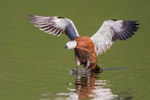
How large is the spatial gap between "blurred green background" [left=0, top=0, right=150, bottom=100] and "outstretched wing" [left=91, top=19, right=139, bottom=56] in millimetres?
456

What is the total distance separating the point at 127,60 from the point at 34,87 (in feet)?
15.2

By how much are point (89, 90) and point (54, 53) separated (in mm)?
4917

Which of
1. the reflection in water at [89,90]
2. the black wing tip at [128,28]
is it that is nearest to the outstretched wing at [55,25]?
the reflection in water at [89,90]

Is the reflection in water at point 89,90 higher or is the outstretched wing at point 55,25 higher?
the outstretched wing at point 55,25

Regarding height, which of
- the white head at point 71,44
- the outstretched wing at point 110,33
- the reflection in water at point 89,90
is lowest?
the reflection in water at point 89,90

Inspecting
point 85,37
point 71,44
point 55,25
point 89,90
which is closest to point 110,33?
point 85,37

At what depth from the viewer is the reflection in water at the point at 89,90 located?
14859 millimetres

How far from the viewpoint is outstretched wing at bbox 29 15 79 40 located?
61.0 ft

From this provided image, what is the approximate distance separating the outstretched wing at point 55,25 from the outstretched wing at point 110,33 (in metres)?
0.62

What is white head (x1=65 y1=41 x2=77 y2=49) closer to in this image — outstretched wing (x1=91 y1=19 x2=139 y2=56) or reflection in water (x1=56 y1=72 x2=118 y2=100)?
reflection in water (x1=56 y1=72 x2=118 y2=100)

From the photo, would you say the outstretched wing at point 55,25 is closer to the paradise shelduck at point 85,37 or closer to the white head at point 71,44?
the paradise shelduck at point 85,37

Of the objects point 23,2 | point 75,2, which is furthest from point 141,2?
point 23,2

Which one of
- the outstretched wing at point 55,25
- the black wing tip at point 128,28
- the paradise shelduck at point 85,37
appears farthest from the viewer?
the black wing tip at point 128,28

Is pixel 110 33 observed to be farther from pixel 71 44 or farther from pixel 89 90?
pixel 89 90
